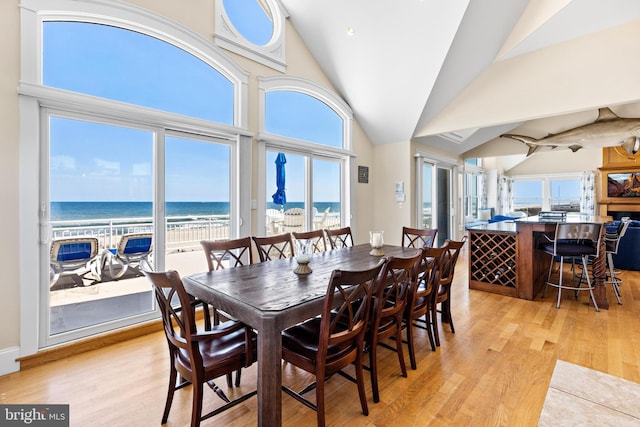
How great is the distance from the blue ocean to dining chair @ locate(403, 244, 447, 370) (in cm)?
243

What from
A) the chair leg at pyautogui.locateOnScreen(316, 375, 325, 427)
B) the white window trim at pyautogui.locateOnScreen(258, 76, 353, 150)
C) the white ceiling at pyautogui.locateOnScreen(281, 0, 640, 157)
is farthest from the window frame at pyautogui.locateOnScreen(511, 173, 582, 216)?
the chair leg at pyautogui.locateOnScreen(316, 375, 325, 427)

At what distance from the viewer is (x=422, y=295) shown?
7.90 ft

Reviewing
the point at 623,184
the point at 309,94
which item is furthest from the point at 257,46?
the point at 623,184

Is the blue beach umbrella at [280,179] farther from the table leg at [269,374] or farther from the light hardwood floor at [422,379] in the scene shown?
the table leg at [269,374]

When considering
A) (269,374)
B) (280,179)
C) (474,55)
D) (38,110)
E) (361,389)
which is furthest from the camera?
(280,179)

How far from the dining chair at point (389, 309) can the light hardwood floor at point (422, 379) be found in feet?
0.70

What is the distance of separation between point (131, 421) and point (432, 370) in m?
2.07

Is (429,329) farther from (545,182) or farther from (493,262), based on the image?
(545,182)

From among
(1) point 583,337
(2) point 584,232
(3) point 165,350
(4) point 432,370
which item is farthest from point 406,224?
(3) point 165,350

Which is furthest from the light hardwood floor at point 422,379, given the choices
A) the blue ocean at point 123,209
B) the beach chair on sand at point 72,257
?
the blue ocean at point 123,209

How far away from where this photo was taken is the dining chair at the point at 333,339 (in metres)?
1.53

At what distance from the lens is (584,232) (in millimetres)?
3494

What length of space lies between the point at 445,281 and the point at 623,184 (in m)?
9.46

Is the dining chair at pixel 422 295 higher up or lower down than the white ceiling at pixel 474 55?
lower down
